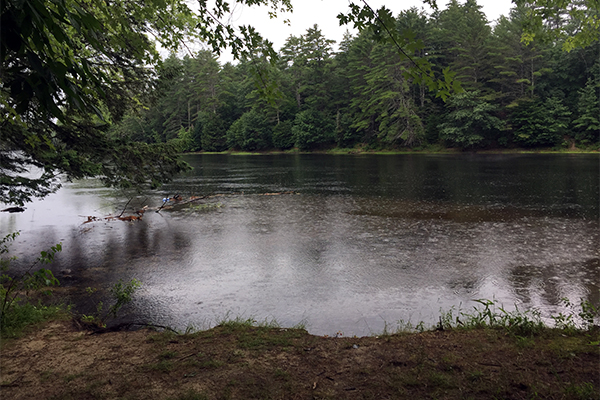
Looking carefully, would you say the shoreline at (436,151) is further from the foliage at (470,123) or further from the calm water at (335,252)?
the calm water at (335,252)

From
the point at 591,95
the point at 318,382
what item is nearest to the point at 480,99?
the point at 591,95

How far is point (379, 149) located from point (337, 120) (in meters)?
8.82

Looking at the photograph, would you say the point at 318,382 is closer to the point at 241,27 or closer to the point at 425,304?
the point at 241,27

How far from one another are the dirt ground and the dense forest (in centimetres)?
3596

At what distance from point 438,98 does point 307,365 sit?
5823cm

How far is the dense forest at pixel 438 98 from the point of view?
149 ft

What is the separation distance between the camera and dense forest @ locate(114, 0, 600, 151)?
45562 mm

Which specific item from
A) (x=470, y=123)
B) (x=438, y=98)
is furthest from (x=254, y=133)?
(x=470, y=123)

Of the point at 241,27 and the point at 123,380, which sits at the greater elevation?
the point at 241,27

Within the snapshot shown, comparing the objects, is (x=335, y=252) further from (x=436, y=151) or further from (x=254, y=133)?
(x=254, y=133)

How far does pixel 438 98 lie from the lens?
56.2 metres

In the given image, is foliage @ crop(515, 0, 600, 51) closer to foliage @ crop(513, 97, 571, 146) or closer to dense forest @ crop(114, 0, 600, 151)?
dense forest @ crop(114, 0, 600, 151)

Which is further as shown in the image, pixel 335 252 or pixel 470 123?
pixel 470 123

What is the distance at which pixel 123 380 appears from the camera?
3338 mm
